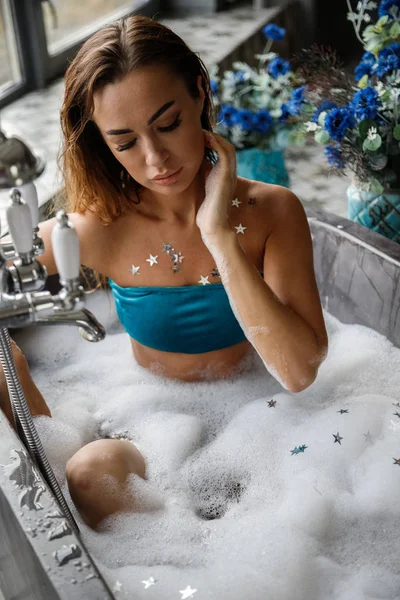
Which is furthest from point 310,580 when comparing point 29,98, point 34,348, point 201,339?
point 29,98

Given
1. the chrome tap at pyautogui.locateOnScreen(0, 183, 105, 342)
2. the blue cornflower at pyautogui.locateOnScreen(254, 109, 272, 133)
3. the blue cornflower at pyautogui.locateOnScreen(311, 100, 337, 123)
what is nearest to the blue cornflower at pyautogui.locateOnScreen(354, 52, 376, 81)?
the blue cornflower at pyautogui.locateOnScreen(311, 100, 337, 123)

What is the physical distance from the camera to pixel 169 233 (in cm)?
187

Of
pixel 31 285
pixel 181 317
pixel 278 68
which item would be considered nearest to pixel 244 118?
pixel 278 68

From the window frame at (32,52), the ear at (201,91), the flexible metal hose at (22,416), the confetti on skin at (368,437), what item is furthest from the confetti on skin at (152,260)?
the window frame at (32,52)

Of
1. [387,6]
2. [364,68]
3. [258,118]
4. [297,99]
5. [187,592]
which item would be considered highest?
[387,6]

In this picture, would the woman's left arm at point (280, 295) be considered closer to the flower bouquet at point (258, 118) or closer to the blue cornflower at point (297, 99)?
the blue cornflower at point (297, 99)

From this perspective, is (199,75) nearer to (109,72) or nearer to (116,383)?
(109,72)

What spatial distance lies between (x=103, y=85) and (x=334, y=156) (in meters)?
0.94

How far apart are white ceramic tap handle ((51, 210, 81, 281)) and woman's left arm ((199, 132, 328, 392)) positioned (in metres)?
0.62

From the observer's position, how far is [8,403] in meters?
1.67

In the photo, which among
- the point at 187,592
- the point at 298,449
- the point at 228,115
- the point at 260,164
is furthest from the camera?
the point at 260,164

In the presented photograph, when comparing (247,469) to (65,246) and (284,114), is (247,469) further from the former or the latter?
(284,114)

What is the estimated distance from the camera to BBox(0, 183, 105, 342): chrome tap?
1.10m

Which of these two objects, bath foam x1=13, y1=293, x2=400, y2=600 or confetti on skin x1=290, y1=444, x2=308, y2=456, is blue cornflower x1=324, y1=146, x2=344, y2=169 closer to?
bath foam x1=13, y1=293, x2=400, y2=600
